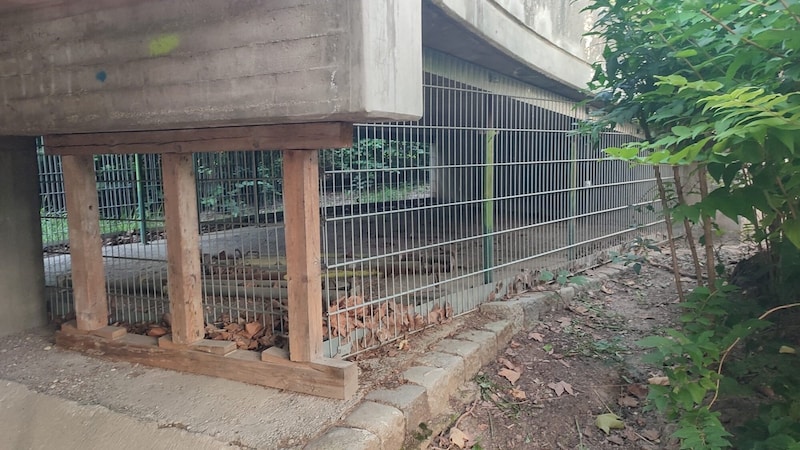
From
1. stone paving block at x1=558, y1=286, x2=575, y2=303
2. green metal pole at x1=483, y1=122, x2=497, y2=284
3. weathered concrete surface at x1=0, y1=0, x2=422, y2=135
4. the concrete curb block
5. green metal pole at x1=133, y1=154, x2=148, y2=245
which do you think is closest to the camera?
weathered concrete surface at x1=0, y1=0, x2=422, y2=135

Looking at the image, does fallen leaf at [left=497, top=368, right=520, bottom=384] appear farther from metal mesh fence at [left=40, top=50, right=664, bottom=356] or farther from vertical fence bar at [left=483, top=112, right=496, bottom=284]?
vertical fence bar at [left=483, top=112, right=496, bottom=284]

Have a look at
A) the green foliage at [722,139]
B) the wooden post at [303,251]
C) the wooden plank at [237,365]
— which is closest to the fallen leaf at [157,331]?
the wooden plank at [237,365]

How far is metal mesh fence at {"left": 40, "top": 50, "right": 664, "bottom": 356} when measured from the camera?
12.3 feet

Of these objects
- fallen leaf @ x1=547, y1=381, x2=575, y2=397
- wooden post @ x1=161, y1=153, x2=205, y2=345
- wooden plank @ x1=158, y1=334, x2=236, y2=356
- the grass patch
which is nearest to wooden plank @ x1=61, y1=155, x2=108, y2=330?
wooden plank @ x1=158, y1=334, x2=236, y2=356

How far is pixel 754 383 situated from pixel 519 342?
1.90 metres

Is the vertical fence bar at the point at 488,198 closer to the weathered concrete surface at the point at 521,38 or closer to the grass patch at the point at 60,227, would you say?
the weathered concrete surface at the point at 521,38

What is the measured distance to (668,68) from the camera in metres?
3.31

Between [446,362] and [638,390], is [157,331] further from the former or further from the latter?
[638,390]

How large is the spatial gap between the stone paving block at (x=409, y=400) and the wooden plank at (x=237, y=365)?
184 millimetres

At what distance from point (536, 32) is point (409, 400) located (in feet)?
14.4

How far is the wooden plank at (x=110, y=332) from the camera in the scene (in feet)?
13.0

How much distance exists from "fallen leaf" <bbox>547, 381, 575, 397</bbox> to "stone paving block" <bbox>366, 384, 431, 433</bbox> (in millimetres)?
1194

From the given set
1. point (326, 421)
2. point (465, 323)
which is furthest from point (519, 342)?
point (326, 421)

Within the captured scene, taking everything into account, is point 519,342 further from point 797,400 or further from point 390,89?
point 390,89
